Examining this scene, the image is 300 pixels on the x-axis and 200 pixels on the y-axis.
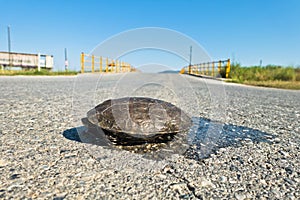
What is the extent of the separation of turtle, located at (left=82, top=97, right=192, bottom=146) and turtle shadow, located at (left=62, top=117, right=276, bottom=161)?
5.0 inches

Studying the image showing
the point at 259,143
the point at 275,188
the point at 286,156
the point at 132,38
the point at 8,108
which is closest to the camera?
the point at 275,188

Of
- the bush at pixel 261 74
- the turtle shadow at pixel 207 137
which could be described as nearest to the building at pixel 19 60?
the bush at pixel 261 74

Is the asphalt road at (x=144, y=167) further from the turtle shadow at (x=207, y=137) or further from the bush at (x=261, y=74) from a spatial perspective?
the bush at (x=261, y=74)

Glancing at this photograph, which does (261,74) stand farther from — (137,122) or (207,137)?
(137,122)

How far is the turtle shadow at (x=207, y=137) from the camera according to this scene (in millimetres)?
1684

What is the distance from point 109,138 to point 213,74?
17808mm

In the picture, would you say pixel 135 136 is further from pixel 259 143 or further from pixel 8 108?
pixel 8 108

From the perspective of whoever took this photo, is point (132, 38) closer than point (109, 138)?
No

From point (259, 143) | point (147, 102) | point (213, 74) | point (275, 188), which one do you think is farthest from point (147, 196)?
point (213, 74)

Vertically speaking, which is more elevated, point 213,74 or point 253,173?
point 213,74

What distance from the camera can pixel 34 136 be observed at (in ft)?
6.04

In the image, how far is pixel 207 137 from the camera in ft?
6.60

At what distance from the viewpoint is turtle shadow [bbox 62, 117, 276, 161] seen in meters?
1.68

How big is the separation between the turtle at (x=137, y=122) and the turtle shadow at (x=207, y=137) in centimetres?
13
